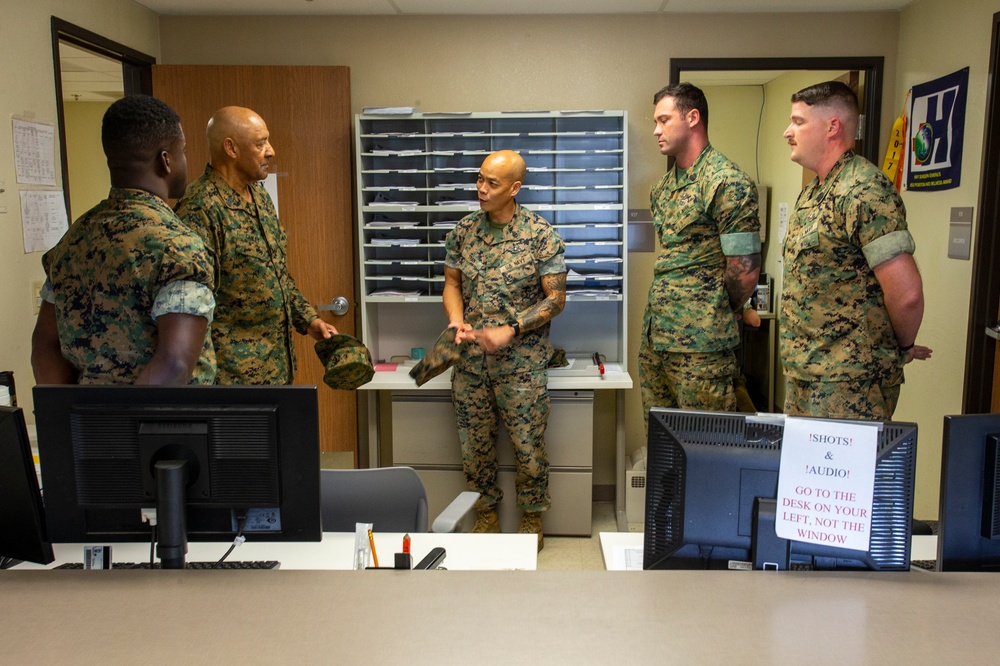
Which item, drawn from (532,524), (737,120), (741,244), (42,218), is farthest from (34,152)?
(737,120)

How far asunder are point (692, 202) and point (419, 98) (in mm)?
1605

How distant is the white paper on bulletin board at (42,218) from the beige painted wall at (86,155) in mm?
3908

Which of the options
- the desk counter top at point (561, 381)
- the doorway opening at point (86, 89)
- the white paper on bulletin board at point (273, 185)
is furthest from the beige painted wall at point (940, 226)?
the doorway opening at point (86, 89)

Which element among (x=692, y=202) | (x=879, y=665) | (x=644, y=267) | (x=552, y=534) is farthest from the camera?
(x=644, y=267)

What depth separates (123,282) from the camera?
1754 millimetres

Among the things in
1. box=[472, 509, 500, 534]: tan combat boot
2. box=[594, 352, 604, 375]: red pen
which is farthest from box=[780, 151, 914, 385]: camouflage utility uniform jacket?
box=[472, 509, 500, 534]: tan combat boot

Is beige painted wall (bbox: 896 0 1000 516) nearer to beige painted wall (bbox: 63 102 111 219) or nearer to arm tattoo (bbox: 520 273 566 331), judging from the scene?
arm tattoo (bbox: 520 273 566 331)

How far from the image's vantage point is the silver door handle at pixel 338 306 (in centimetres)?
376

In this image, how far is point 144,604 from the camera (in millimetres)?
1077

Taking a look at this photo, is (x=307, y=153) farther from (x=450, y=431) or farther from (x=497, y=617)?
(x=497, y=617)

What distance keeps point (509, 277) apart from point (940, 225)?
1845 mm

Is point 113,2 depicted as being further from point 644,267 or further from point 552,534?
→ point 552,534

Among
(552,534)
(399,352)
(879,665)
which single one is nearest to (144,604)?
(879,665)

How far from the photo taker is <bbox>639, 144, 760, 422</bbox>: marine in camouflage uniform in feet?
9.43
